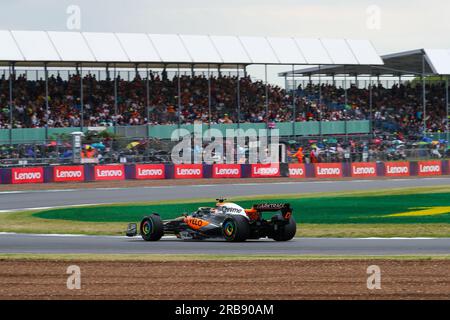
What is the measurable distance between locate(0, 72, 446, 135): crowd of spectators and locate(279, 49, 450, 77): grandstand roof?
1206mm

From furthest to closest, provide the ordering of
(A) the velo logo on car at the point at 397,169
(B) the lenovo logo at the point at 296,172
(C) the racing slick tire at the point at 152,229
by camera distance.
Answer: (A) the velo logo on car at the point at 397,169 → (B) the lenovo logo at the point at 296,172 → (C) the racing slick tire at the point at 152,229

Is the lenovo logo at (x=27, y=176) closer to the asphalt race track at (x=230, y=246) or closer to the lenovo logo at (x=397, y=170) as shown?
the lenovo logo at (x=397, y=170)

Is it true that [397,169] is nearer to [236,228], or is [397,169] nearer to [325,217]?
[325,217]

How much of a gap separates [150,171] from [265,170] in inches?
230

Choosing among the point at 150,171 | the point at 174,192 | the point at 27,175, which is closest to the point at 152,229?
the point at 174,192

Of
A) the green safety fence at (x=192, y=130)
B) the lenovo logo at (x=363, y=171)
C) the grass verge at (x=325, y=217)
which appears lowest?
the grass verge at (x=325, y=217)

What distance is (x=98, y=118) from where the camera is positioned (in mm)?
47562

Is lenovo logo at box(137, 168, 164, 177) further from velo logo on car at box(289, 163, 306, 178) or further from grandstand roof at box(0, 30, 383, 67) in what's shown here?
velo logo on car at box(289, 163, 306, 178)

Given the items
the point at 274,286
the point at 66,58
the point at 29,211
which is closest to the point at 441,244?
the point at 274,286

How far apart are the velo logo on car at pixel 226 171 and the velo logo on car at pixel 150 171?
99.1 inches

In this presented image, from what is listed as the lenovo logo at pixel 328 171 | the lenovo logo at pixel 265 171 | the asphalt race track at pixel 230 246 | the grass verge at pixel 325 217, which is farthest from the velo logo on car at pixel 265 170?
the asphalt race track at pixel 230 246

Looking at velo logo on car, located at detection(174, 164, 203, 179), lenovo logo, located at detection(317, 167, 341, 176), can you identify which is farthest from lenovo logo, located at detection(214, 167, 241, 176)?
lenovo logo, located at detection(317, 167, 341, 176)

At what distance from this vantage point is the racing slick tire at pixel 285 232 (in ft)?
65.8

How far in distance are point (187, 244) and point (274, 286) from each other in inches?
275
